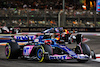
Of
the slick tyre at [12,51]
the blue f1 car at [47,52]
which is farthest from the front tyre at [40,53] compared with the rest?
the slick tyre at [12,51]

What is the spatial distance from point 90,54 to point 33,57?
1822 mm

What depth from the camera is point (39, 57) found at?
8930 millimetres

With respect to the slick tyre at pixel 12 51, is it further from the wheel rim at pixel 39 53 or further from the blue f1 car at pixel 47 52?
the wheel rim at pixel 39 53

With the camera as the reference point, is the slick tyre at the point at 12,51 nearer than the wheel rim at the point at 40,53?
No

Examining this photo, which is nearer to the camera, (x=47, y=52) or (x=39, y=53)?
(x=47, y=52)

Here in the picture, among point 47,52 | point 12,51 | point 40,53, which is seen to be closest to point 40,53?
point 40,53

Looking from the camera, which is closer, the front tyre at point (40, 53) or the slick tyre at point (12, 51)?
the front tyre at point (40, 53)

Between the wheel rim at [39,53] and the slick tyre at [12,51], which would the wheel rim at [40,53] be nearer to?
the wheel rim at [39,53]

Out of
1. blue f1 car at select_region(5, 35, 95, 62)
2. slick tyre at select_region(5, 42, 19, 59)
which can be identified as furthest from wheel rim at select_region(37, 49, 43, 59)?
slick tyre at select_region(5, 42, 19, 59)

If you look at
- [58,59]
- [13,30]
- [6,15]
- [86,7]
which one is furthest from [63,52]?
[86,7]

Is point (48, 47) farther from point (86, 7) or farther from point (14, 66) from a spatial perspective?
point (86, 7)

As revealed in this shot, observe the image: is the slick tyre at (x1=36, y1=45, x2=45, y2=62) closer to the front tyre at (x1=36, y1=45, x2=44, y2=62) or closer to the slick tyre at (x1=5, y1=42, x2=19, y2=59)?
the front tyre at (x1=36, y1=45, x2=44, y2=62)

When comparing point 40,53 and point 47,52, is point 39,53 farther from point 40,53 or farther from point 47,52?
point 47,52

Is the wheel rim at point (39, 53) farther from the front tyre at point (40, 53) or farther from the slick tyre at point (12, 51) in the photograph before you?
the slick tyre at point (12, 51)
